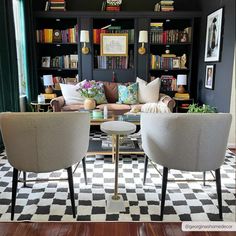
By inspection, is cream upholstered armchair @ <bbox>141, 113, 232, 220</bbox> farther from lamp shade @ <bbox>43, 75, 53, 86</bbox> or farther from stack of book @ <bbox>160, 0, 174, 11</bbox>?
stack of book @ <bbox>160, 0, 174, 11</bbox>

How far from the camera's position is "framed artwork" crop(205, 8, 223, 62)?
3925 mm

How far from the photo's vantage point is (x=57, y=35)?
16.1ft

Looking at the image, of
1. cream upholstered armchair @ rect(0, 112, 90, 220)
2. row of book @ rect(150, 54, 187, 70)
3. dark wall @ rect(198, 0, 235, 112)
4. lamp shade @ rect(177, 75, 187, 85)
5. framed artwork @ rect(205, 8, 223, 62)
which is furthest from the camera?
row of book @ rect(150, 54, 187, 70)

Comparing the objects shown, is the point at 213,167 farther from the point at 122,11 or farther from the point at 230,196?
the point at 122,11

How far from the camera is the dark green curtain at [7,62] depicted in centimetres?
344

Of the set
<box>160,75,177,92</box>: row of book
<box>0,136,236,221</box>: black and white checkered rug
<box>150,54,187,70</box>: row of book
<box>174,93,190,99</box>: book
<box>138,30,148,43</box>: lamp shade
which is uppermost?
<box>138,30,148,43</box>: lamp shade

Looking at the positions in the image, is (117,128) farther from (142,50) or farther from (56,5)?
(56,5)

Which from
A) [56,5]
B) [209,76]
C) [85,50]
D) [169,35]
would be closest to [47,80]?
[85,50]

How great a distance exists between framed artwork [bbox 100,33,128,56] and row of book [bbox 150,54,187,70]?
1.84 ft

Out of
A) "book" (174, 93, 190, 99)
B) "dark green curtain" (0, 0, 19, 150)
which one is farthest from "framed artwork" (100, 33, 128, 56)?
"dark green curtain" (0, 0, 19, 150)

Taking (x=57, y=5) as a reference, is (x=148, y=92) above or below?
below

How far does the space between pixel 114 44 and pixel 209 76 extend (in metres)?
1.86

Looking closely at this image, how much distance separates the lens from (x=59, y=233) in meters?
1.34

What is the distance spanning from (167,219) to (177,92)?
341 cm
